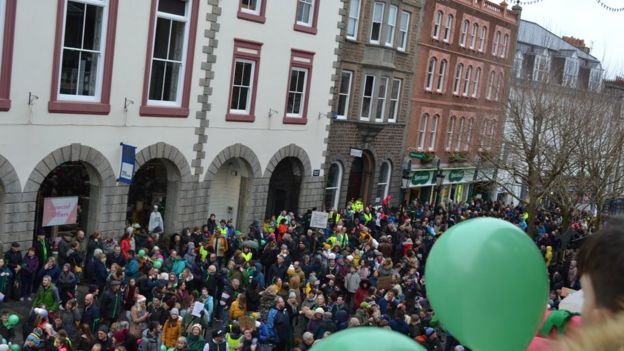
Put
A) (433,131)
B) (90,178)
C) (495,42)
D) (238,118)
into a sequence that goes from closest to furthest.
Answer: (90,178)
(238,118)
(433,131)
(495,42)

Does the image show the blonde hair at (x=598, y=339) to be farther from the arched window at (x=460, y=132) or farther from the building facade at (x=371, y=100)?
the arched window at (x=460, y=132)

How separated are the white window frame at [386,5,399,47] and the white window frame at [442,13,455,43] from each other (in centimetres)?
576

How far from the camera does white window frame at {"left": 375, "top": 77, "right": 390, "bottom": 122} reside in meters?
34.3

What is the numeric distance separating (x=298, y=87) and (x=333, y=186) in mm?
5963

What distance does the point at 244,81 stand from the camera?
25.9 meters

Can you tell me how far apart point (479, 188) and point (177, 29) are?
97.6ft

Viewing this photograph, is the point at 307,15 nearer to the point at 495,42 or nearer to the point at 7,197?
the point at 7,197

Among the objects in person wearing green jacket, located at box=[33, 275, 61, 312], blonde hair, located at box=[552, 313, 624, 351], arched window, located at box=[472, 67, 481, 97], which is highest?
arched window, located at box=[472, 67, 481, 97]

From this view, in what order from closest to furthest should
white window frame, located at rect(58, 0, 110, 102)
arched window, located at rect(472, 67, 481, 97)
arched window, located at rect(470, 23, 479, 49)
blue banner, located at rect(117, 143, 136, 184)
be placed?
white window frame, located at rect(58, 0, 110, 102)
blue banner, located at rect(117, 143, 136, 184)
arched window, located at rect(470, 23, 479, 49)
arched window, located at rect(472, 67, 481, 97)

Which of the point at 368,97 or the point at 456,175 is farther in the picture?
Answer: the point at 456,175

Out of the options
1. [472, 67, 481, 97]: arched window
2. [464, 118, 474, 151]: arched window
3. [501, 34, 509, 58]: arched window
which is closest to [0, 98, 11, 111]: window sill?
[464, 118, 474, 151]: arched window

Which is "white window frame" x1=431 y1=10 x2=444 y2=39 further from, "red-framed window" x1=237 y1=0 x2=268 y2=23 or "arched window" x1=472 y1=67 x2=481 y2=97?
"red-framed window" x1=237 y1=0 x2=268 y2=23

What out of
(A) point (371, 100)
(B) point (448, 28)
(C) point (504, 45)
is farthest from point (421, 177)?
(C) point (504, 45)

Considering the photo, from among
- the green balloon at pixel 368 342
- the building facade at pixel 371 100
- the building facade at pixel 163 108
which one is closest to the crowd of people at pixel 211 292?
the building facade at pixel 163 108
